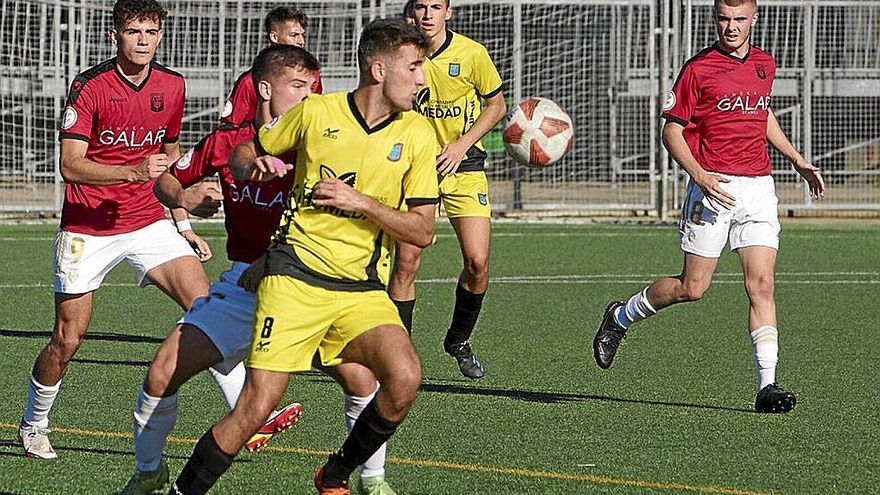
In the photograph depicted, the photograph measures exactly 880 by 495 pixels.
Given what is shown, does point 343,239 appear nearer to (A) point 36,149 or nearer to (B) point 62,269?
(B) point 62,269

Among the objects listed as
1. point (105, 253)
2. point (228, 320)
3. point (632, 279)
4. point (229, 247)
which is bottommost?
point (632, 279)

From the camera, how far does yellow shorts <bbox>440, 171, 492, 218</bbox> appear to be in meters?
9.27

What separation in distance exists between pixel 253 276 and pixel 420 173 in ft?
2.31

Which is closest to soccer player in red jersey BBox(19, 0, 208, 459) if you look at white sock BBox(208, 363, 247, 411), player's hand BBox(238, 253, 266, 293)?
white sock BBox(208, 363, 247, 411)

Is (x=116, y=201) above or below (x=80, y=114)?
below

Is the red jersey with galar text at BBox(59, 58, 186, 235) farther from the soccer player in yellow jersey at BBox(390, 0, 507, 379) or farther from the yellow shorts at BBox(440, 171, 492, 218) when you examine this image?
the yellow shorts at BBox(440, 171, 492, 218)

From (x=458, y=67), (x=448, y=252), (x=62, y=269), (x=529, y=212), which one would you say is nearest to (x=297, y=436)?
(x=62, y=269)

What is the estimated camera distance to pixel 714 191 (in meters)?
8.08

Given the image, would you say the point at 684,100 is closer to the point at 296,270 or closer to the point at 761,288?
the point at 761,288

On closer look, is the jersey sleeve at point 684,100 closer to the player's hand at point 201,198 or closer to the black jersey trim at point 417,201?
the black jersey trim at point 417,201

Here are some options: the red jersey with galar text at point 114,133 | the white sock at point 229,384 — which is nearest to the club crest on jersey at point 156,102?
the red jersey with galar text at point 114,133

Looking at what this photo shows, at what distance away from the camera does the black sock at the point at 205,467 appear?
17.2 ft

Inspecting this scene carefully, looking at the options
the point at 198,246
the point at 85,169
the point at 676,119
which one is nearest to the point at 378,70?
the point at 85,169

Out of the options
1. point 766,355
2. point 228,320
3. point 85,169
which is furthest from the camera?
point 766,355
